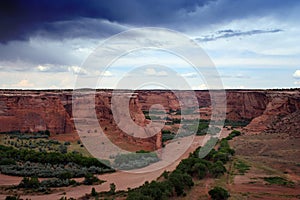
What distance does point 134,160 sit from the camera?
88.1ft

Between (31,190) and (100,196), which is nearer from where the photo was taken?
(100,196)

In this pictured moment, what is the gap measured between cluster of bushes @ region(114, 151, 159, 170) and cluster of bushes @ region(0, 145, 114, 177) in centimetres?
138

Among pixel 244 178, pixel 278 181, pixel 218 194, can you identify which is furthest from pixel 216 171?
pixel 218 194

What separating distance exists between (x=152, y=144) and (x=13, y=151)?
41.9ft

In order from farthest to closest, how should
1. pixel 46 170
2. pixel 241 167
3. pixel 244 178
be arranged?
1. pixel 241 167
2. pixel 46 170
3. pixel 244 178

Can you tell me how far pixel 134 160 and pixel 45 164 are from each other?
7.05 metres

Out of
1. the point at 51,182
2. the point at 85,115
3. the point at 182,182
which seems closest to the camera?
the point at 182,182

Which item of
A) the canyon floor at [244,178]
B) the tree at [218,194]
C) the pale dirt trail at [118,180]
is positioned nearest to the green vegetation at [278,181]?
the canyon floor at [244,178]

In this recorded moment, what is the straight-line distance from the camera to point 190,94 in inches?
3494

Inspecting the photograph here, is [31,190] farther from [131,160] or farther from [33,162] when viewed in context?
[131,160]

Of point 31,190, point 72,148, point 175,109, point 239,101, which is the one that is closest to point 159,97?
→ point 175,109

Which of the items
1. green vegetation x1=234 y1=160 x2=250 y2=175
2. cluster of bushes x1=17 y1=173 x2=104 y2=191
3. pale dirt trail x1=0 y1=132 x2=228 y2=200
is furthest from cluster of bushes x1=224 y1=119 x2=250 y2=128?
cluster of bushes x1=17 y1=173 x2=104 y2=191

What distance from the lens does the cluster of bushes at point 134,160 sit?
25.5 metres

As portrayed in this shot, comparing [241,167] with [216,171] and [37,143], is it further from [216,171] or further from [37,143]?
[37,143]
